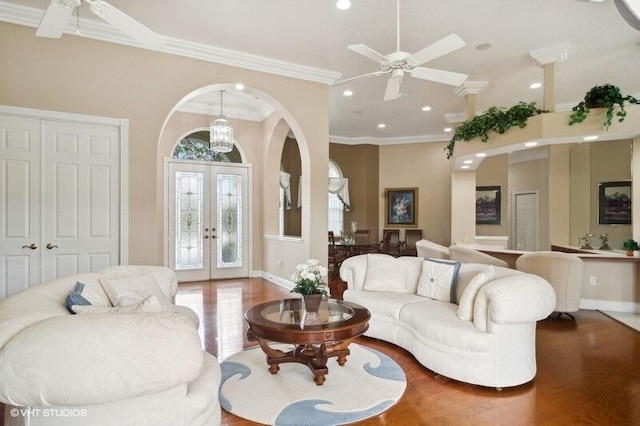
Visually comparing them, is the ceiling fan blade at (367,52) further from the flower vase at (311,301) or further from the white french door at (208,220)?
the white french door at (208,220)

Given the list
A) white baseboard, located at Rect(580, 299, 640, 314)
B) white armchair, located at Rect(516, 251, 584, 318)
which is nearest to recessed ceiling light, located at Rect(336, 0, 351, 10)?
white armchair, located at Rect(516, 251, 584, 318)

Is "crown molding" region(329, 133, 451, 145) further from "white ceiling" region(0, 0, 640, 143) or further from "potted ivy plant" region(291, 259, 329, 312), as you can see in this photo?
"potted ivy plant" region(291, 259, 329, 312)

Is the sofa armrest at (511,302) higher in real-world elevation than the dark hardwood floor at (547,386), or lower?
→ higher

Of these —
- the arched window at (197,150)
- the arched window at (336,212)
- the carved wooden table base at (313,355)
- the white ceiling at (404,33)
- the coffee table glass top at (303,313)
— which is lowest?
the carved wooden table base at (313,355)

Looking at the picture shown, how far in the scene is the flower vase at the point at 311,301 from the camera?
301 centimetres

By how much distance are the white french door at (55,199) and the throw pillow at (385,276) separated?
2.85 metres

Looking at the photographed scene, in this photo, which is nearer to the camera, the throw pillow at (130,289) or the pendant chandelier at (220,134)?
the throw pillow at (130,289)

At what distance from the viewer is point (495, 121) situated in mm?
5258

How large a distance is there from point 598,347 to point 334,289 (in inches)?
153

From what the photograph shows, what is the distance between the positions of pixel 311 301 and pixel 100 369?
178cm

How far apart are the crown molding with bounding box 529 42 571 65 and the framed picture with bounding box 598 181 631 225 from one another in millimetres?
4452

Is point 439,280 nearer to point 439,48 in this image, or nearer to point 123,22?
point 439,48

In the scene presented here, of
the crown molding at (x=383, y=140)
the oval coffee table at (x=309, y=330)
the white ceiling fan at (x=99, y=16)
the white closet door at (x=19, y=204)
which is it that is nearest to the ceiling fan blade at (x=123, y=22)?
the white ceiling fan at (x=99, y=16)

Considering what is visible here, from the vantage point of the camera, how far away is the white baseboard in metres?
5.00
